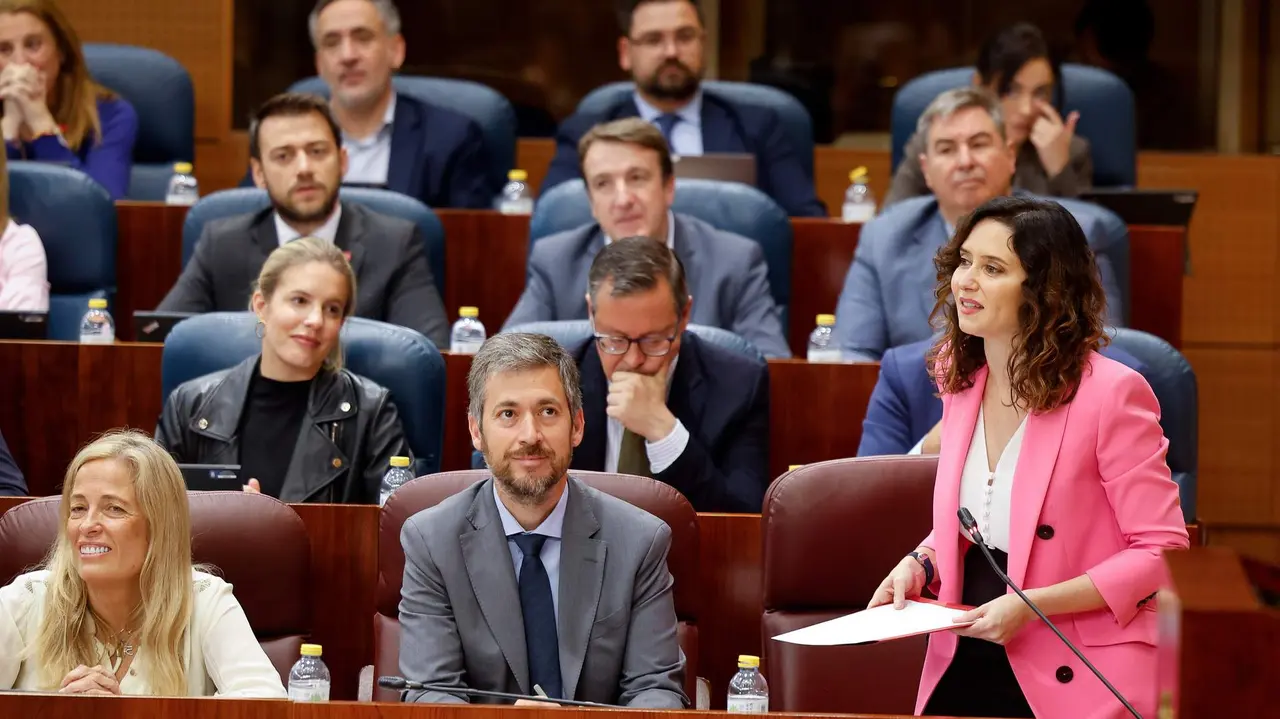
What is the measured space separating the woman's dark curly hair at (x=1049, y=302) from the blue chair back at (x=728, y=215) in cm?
162

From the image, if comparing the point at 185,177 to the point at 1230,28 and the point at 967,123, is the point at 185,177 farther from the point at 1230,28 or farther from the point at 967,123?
the point at 1230,28

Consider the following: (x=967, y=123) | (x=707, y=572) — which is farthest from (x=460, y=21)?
(x=707, y=572)

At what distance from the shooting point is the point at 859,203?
12.3 feet

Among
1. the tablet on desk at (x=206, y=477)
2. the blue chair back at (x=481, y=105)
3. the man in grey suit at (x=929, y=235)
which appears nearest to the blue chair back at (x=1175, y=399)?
the man in grey suit at (x=929, y=235)

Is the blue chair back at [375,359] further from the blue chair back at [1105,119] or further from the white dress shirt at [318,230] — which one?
the blue chair back at [1105,119]

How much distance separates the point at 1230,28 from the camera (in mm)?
4383

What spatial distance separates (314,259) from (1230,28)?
2.85 meters

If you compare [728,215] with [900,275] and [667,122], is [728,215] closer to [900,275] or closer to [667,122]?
[900,275]

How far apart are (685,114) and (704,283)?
3.17 feet

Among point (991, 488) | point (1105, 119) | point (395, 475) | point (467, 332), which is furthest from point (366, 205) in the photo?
point (991, 488)

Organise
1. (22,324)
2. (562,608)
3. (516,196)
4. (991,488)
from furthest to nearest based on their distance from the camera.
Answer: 1. (516,196)
2. (22,324)
3. (562,608)
4. (991,488)

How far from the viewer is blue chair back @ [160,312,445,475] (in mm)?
2523

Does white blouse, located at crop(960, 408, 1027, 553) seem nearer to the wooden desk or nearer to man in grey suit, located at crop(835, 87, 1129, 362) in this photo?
man in grey suit, located at crop(835, 87, 1129, 362)

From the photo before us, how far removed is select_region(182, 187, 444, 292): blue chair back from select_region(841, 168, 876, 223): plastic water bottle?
0.91 m
